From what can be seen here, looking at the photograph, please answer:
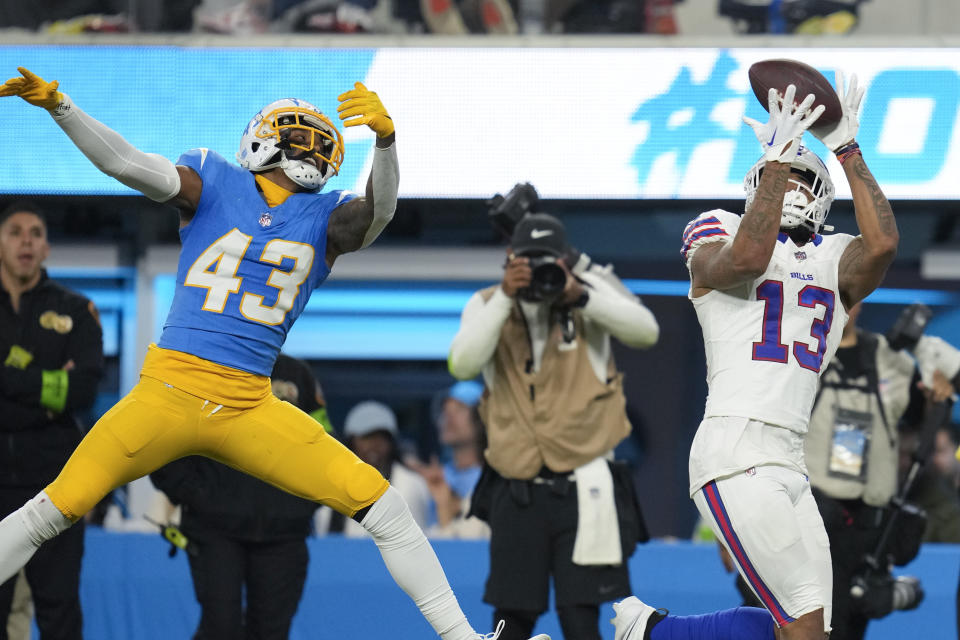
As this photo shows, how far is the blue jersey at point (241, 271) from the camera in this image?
407 cm

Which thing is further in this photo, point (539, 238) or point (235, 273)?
point (539, 238)

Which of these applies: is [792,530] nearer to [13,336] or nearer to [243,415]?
[243,415]

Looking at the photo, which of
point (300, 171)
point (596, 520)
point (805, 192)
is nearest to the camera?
point (805, 192)

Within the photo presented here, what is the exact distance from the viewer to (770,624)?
3.92m

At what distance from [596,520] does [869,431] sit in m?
1.31

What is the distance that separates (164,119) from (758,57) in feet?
12.1

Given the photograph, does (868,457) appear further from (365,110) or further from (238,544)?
(365,110)

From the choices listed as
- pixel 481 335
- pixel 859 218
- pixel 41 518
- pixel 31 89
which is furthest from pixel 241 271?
pixel 859 218

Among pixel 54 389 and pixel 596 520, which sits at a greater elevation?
pixel 54 389

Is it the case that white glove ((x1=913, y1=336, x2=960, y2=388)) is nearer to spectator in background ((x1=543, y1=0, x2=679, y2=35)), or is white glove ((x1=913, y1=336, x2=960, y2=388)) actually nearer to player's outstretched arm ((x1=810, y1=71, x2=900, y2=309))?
player's outstretched arm ((x1=810, y1=71, x2=900, y2=309))

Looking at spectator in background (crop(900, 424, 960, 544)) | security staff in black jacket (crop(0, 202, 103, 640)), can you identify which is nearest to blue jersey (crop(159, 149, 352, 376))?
security staff in black jacket (crop(0, 202, 103, 640))

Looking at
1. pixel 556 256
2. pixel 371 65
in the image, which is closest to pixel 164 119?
pixel 371 65

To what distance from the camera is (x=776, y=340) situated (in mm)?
3871

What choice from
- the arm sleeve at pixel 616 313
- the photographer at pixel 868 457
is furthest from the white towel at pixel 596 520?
the photographer at pixel 868 457
